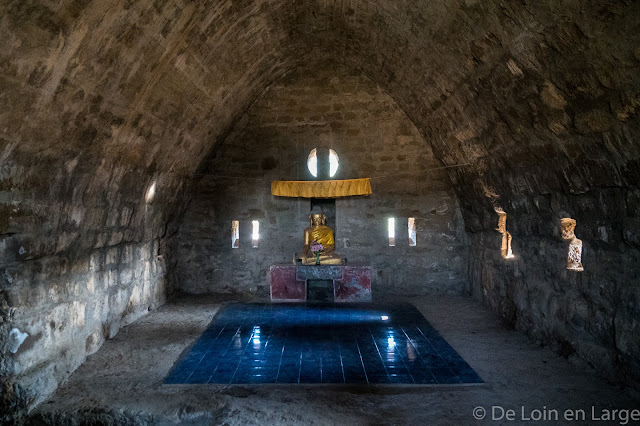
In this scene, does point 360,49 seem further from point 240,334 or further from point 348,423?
point 348,423

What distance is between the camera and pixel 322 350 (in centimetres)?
625

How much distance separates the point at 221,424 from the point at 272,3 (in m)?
5.19

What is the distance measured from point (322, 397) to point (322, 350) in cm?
153

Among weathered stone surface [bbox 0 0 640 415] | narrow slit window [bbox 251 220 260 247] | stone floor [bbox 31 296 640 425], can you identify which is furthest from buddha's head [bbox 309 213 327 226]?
stone floor [bbox 31 296 640 425]

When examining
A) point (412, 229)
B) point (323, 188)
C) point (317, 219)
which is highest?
point (323, 188)

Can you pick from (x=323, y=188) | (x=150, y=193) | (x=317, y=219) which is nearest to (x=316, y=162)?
(x=323, y=188)

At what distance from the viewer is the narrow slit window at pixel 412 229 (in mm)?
10352

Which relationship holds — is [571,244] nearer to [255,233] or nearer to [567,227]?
[567,227]

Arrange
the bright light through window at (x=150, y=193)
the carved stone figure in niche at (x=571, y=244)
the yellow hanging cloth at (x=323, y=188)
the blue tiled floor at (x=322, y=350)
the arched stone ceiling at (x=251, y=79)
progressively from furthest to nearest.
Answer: the yellow hanging cloth at (x=323, y=188)
the bright light through window at (x=150, y=193)
the carved stone figure in niche at (x=571, y=244)
the blue tiled floor at (x=322, y=350)
the arched stone ceiling at (x=251, y=79)

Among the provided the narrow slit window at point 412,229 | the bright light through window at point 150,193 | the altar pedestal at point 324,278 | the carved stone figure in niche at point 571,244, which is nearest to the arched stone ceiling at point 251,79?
the bright light through window at point 150,193

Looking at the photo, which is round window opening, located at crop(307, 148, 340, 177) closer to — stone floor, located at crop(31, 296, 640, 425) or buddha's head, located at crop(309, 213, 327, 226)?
buddha's head, located at crop(309, 213, 327, 226)

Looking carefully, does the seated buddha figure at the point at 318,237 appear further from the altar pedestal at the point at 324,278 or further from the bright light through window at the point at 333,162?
the bright light through window at the point at 333,162

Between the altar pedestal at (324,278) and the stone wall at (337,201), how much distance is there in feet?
3.06

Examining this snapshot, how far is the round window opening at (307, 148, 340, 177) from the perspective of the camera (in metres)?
10.5
